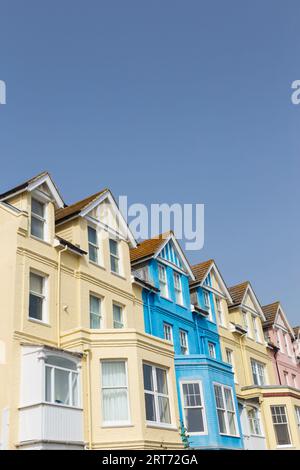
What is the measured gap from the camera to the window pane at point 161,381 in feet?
73.5

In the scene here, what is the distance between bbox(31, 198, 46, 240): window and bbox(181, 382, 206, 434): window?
9435 millimetres

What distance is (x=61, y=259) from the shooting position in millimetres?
23391

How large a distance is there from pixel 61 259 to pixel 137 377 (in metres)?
5.98

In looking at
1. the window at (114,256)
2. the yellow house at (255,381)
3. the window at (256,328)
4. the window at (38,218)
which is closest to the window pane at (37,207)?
the window at (38,218)

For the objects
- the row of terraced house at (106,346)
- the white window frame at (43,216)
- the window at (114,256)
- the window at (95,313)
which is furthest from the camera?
the window at (114,256)

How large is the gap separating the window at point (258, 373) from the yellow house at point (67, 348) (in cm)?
1411

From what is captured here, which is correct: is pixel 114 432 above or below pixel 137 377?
below

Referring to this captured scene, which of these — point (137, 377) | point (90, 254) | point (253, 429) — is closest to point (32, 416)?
point (137, 377)

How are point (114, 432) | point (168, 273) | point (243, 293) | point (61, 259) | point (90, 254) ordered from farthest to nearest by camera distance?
point (243, 293) → point (168, 273) → point (90, 254) → point (61, 259) → point (114, 432)

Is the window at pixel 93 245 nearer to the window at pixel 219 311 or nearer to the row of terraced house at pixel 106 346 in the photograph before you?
the row of terraced house at pixel 106 346

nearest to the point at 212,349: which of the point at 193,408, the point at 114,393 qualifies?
the point at 193,408

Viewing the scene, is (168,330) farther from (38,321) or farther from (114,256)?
(38,321)
